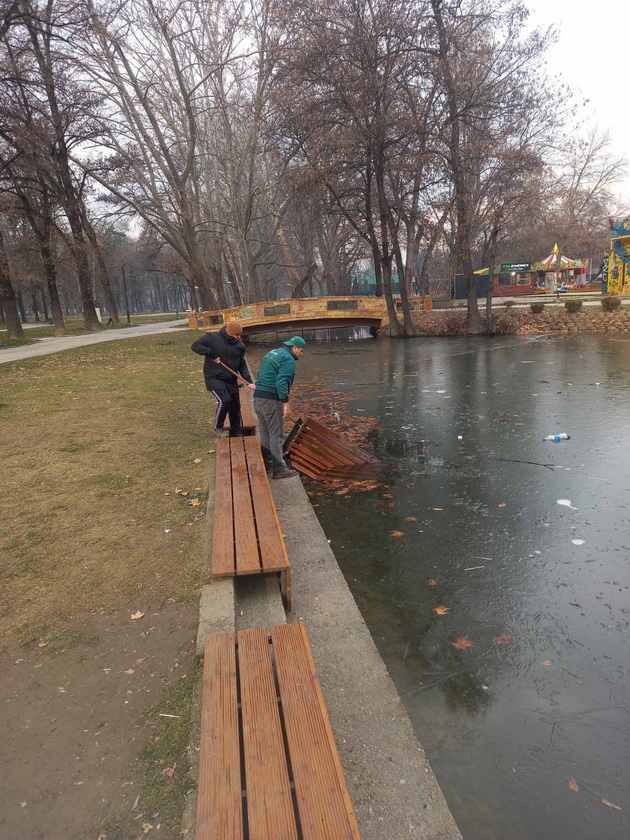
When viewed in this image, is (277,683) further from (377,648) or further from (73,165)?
(73,165)

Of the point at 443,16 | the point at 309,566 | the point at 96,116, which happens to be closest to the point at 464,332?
the point at 443,16

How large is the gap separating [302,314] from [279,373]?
2206 cm

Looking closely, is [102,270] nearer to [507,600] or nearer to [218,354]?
[218,354]

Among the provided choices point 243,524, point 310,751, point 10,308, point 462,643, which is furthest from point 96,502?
point 10,308

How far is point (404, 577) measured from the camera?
4.28m

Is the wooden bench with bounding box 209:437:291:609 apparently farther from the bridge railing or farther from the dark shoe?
the bridge railing

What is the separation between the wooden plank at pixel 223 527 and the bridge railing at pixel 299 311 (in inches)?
874

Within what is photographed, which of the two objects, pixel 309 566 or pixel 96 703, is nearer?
pixel 96 703

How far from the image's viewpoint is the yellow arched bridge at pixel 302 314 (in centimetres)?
2717

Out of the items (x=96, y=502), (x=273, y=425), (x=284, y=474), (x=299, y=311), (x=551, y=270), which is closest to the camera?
(x=96, y=502)

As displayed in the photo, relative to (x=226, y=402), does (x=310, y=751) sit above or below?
below

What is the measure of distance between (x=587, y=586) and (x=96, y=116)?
2667cm

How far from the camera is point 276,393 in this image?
618 centimetres

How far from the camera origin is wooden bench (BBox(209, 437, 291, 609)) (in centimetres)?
347
